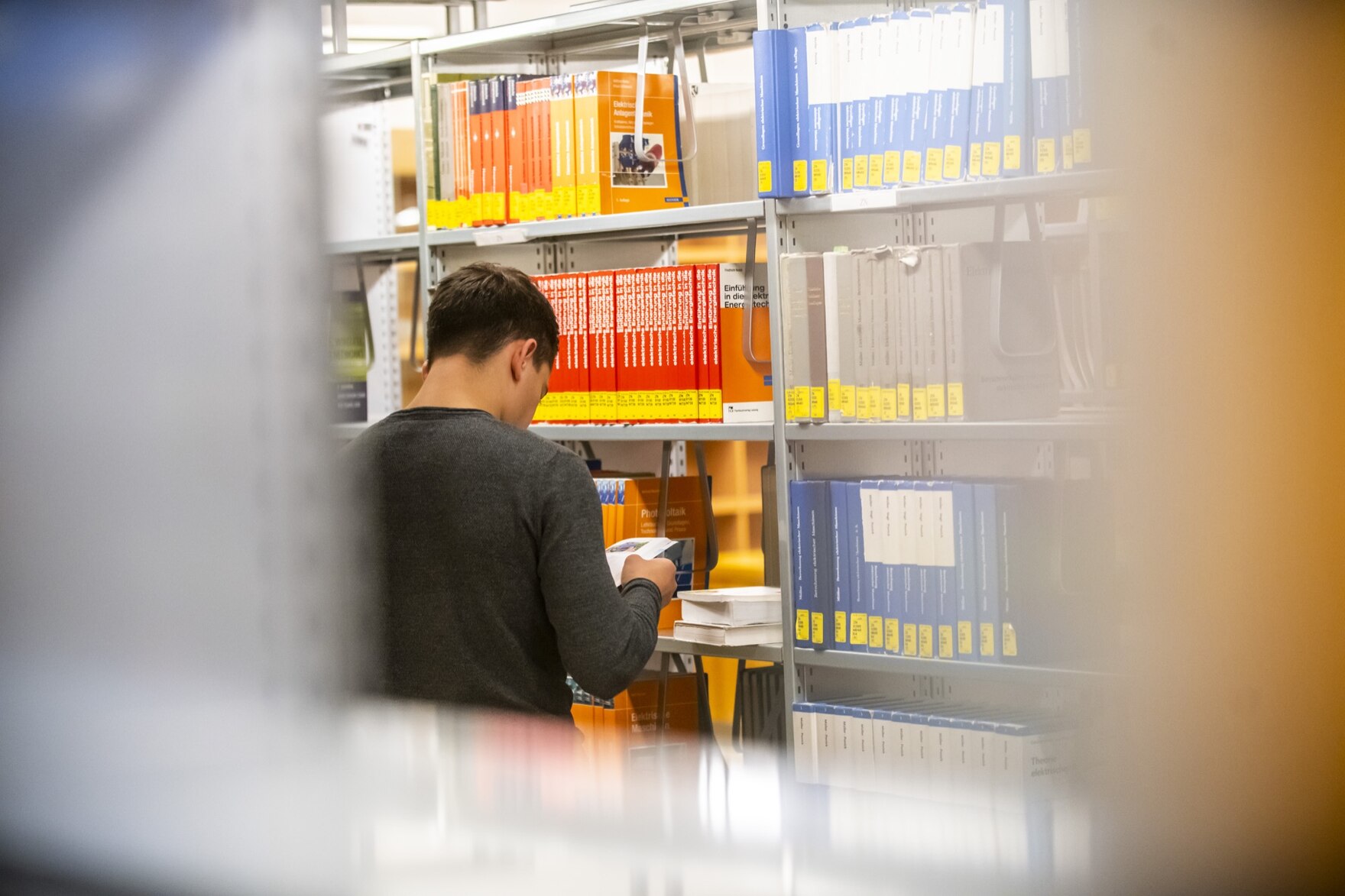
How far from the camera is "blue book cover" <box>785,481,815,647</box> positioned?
292cm

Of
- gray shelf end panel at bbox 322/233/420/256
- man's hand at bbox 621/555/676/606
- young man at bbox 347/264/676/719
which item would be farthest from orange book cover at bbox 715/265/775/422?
young man at bbox 347/264/676/719

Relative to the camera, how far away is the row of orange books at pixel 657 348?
313cm

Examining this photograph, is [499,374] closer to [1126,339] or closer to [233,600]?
[233,600]

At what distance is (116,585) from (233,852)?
6.3 inches

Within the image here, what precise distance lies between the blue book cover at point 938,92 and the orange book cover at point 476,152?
125 cm

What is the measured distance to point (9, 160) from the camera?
2.64 ft

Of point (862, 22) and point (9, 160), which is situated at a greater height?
point (862, 22)

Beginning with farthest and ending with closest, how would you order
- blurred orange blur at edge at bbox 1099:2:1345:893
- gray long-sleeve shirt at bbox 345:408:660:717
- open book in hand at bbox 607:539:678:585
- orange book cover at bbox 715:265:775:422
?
orange book cover at bbox 715:265:775:422
open book in hand at bbox 607:539:678:585
gray long-sleeve shirt at bbox 345:408:660:717
blurred orange blur at edge at bbox 1099:2:1345:893

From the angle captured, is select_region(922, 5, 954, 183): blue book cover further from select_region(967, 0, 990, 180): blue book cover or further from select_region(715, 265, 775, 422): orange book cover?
select_region(715, 265, 775, 422): orange book cover

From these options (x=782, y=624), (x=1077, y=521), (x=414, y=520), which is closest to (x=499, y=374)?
(x=414, y=520)

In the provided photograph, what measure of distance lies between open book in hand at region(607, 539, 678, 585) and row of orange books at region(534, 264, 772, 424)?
1.28 ft

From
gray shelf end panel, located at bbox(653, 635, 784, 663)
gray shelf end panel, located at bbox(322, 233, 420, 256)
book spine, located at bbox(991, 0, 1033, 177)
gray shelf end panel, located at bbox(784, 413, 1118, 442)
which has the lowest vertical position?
gray shelf end panel, located at bbox(653, 635, 784, 663)

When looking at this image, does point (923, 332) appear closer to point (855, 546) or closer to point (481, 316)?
point (855, 546)

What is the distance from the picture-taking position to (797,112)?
2.90 metres
